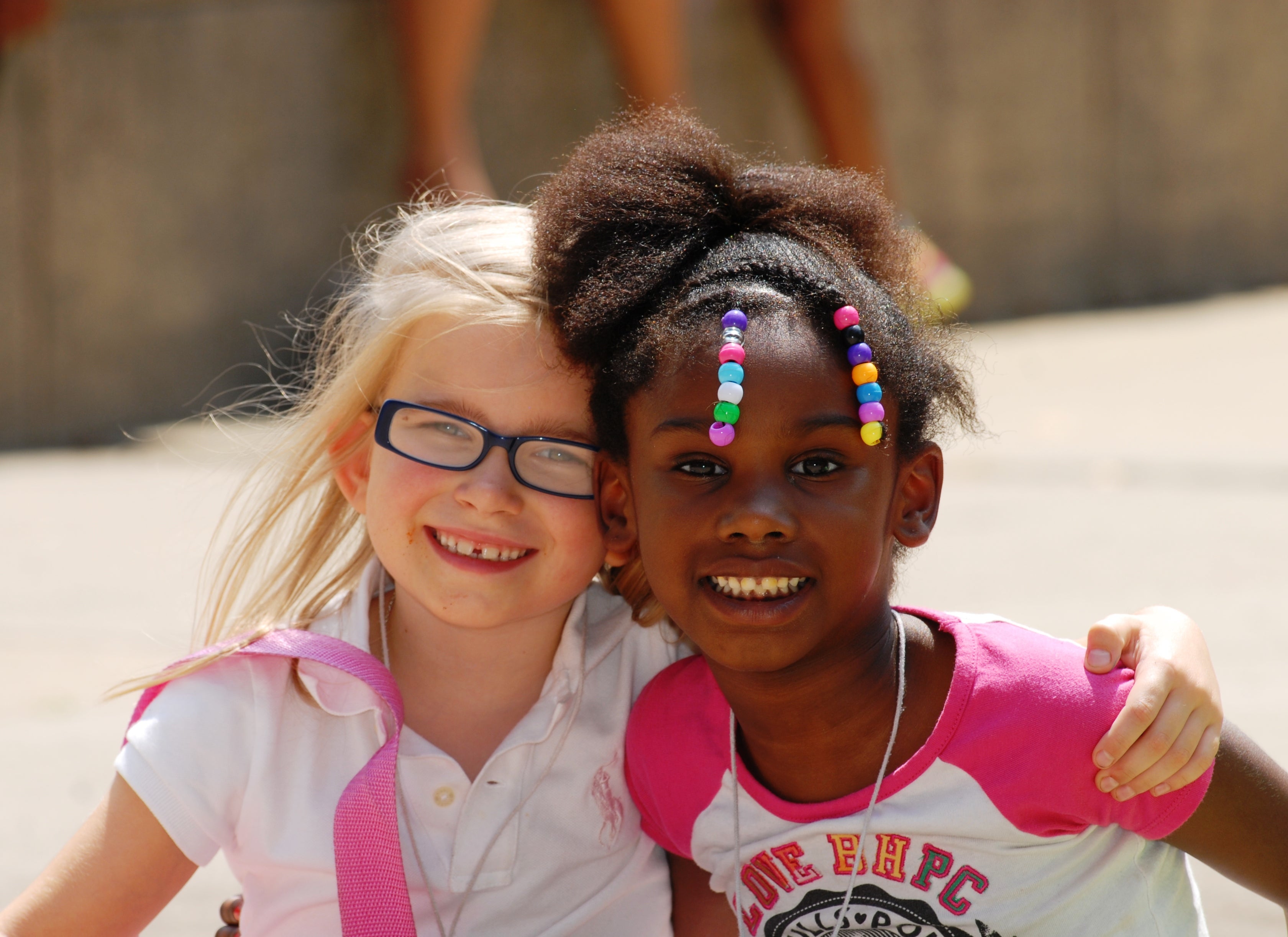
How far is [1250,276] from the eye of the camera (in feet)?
27.7

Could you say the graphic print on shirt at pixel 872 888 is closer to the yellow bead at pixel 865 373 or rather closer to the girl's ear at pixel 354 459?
the yellow bead at pixel 865 373

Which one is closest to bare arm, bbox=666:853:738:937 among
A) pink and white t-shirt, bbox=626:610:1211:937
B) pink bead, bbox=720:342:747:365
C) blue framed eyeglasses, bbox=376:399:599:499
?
pink and white t-shirt, bbox=626:610:1211:937

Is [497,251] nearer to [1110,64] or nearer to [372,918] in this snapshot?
[372,918]

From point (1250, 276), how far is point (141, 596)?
6.45 metres

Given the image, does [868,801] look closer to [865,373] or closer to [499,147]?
[865,373]

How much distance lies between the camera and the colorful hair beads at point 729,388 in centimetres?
186

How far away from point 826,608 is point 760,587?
0.09 meters

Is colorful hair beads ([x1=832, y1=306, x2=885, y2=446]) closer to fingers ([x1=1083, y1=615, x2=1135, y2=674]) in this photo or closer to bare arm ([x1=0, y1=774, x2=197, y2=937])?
fingers ([x1=1083, y1=615, x2=1135, y2=674])

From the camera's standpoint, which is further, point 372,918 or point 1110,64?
point 1110,64

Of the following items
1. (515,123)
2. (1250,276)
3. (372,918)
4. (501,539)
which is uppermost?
(1250,276)

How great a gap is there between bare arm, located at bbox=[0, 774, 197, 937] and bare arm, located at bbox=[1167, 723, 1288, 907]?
4.29ft

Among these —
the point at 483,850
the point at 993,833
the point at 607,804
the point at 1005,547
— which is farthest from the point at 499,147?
the point at 993,833

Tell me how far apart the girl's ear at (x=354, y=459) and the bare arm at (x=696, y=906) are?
0.71 meters

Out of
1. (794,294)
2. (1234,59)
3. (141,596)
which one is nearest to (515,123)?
(141,596)
